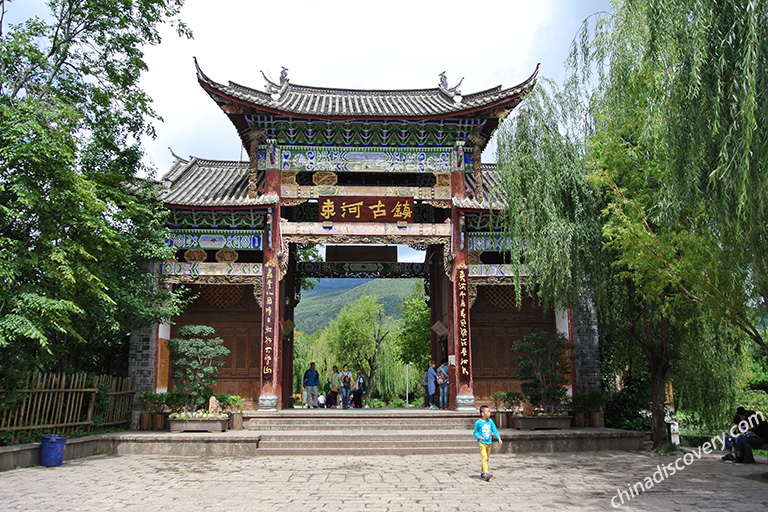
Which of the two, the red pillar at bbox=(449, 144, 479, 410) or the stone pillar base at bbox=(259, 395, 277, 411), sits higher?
the red pillar at bbox=(449, 144, 479, 410)

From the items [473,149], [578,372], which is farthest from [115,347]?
[578,372]

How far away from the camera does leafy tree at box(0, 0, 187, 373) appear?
8.02 meters

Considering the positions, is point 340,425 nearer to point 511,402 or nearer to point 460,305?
point 511,402

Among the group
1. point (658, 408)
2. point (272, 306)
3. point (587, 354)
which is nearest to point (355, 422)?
point (272, 306)

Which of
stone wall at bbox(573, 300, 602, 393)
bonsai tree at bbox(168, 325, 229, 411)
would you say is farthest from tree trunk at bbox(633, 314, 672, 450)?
bonsai tree at bbox(168, 325, 229, 411)

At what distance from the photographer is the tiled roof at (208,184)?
1331 centimetres

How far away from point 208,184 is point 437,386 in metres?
8.15

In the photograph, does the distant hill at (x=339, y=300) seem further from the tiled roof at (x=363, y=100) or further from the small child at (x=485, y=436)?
the small child at (x=485, y=436)

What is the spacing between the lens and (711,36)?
17.5ft

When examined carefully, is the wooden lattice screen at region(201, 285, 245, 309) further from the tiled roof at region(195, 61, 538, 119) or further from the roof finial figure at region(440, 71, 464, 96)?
the roof finial figure at region(440, 71, 464, 96)

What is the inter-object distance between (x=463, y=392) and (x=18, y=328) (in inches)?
351

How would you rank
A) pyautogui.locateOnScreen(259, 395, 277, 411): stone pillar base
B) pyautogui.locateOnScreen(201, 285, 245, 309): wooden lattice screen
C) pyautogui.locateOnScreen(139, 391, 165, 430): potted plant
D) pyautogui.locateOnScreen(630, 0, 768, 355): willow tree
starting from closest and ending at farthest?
pyautogui.locateOnScreen(630, 0, 768, 355): willow tree
pyautogui.locateOnScreen(139, 391, 165, 430): potted plant
pyautogui.locateOnScreen(259, 395, 277, 411): stone pillar base
pyautogui.locateOnScreen(201, 285, 245, 309): wooden lattice screen

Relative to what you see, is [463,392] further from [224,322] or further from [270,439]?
[224,322]

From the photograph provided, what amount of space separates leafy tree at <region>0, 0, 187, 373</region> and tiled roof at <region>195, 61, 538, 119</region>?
8.58 feet
